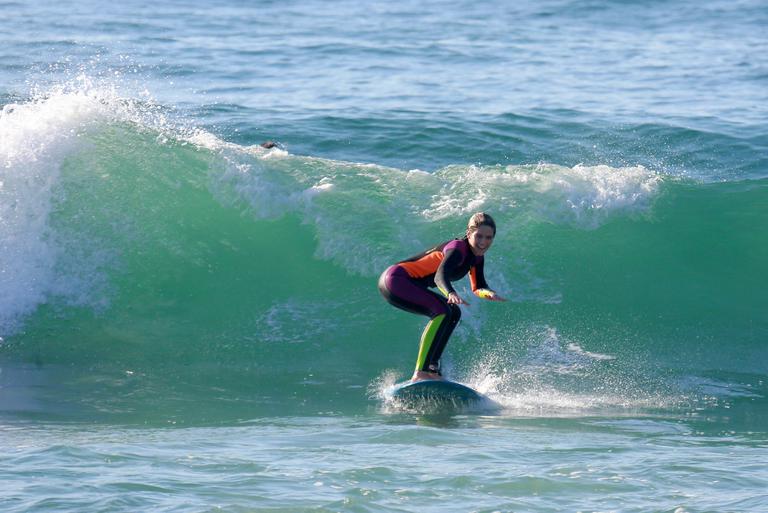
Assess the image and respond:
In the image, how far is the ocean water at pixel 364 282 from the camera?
670cm

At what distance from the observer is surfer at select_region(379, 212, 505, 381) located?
829 cm

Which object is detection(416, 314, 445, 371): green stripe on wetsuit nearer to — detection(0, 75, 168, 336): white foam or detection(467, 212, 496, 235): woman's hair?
detection(467, 212, 496, 235): woman's hair

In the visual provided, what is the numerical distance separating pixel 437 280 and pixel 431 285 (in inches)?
25.0

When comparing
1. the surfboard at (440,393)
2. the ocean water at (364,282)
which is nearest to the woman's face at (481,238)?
the surfboard at (440,393)

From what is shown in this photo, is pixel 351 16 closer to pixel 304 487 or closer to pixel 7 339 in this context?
pixel 7 339

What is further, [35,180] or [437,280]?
[35,180]

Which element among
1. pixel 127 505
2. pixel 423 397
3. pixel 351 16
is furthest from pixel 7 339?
pixel 351 16

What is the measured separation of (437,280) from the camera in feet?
26.8

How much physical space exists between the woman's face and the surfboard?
3.42 ft

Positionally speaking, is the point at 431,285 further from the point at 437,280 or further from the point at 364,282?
the point at 364,282

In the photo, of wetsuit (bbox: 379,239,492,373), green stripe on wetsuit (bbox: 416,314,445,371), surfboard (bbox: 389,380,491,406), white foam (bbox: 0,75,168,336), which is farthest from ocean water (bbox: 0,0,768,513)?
wetsuit (bbox: 379,239,492,373)

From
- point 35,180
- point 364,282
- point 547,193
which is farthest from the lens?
point 547,193

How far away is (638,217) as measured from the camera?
1246cm

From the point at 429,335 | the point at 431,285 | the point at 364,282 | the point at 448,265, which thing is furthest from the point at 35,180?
the point at 448,265
